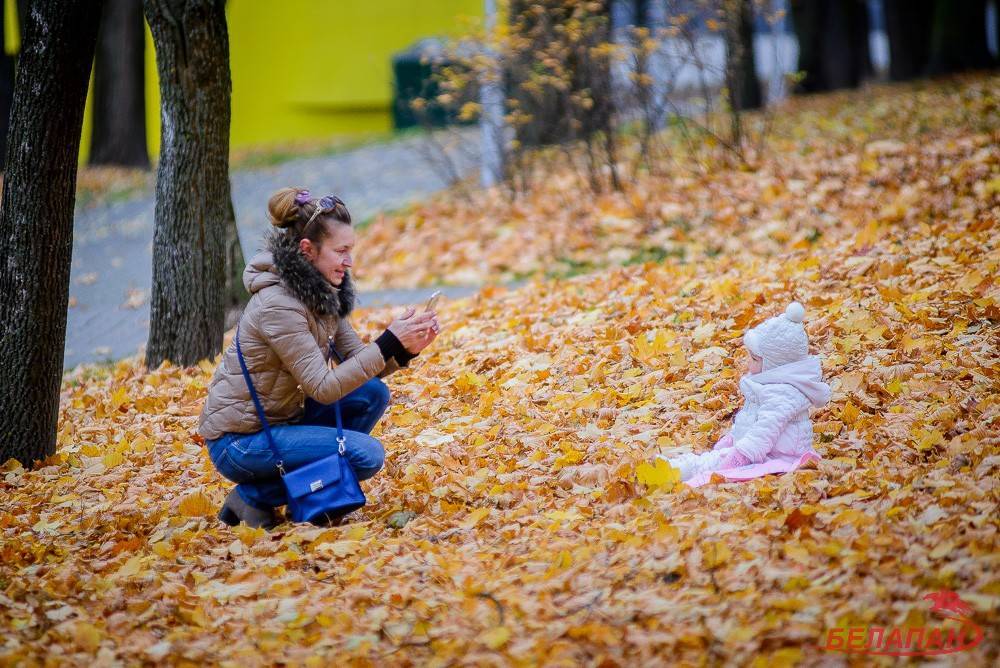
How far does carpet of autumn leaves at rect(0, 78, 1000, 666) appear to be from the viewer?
10.4 ft

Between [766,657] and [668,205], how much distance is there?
24.1 ft

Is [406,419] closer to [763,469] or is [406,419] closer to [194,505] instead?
[194,505]

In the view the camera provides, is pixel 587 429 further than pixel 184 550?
Yes

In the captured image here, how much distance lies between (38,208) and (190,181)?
1655mm

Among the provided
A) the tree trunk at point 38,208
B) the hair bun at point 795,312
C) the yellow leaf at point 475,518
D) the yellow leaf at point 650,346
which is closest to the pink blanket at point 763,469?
the hair bun at point 795,312

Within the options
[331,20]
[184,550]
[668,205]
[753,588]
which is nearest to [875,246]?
[668,205]

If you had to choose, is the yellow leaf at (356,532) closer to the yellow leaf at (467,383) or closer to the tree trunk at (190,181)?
the yellow leaf at (467,383)

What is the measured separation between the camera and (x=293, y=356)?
155 inches

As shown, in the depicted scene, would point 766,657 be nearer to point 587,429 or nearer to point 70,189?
point 587,429

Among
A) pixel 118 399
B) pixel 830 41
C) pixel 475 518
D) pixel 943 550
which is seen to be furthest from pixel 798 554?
pixel 830 41

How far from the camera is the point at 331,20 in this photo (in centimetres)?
2206

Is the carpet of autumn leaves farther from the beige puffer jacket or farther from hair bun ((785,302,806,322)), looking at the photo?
hair bun ((785,302,806,322))

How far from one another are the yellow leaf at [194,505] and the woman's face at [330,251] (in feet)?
4.27

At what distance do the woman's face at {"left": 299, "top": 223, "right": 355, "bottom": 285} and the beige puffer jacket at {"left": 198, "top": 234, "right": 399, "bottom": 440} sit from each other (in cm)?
4
